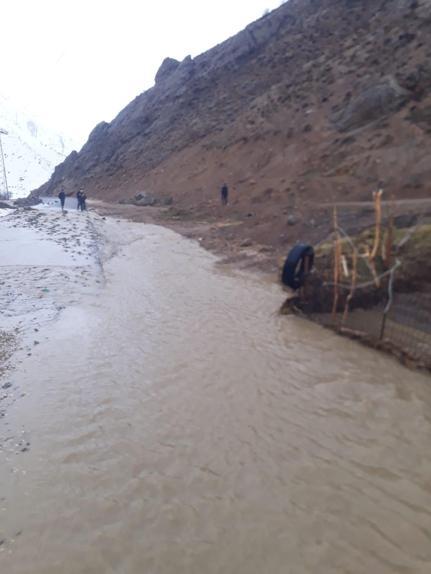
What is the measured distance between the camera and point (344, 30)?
28.9 metres

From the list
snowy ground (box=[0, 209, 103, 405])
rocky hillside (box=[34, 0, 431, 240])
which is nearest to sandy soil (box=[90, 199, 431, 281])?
rocky hillside (box=[34, 0, 431, 240])

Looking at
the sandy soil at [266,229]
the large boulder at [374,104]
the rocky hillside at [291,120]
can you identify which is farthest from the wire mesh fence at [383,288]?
the large boulder at [374,104]

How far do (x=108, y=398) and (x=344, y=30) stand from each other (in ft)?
103

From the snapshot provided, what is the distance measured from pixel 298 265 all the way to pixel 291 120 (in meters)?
19.7

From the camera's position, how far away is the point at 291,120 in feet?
82.6

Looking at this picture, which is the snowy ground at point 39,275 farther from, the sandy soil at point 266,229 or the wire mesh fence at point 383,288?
the wire mesh fence at point 383,288

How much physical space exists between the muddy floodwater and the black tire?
858 millimetres

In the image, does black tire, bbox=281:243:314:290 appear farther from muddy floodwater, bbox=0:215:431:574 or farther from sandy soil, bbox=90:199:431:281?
sandy soil, bbox=90:199:431:281

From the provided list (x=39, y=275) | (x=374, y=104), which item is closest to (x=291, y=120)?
(x=374, y=104)

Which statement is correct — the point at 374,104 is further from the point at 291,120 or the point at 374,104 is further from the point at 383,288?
the point at 383,288

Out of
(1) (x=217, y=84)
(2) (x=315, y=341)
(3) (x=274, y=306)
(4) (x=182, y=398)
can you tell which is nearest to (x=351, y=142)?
(3) (x=274, y=306)

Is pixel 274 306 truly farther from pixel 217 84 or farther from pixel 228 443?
pixel 217 84

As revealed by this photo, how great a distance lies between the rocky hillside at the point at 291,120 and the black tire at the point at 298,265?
23.2ft

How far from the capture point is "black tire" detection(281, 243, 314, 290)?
7711mm
